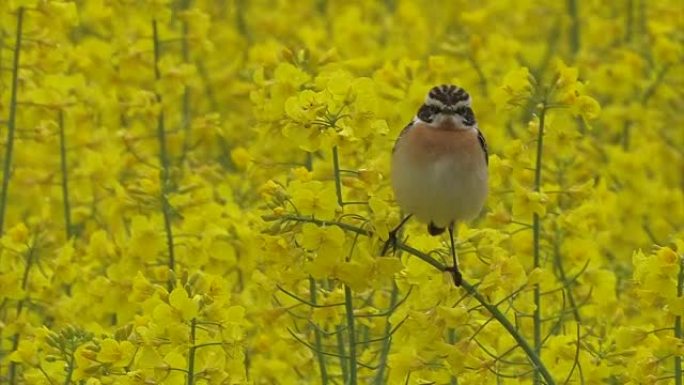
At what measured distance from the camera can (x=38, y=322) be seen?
5.59 metres

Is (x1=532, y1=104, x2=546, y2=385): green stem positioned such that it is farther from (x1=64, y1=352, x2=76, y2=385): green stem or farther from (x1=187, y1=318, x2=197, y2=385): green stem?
(x1=64, y1=352, x2=76, y2=385): green stem

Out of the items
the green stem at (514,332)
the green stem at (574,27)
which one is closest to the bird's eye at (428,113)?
the green stem at (514,332)

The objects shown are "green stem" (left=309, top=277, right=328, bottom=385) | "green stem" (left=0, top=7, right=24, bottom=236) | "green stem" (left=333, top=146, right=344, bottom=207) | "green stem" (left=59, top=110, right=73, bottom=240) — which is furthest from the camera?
"green stem" (left=59, top=110, right=73, bottom=240)

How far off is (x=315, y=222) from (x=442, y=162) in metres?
0.36

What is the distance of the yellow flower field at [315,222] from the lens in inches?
163

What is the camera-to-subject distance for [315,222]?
13.1ft

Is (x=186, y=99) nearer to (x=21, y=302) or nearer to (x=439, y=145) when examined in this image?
(x=21, y=302)

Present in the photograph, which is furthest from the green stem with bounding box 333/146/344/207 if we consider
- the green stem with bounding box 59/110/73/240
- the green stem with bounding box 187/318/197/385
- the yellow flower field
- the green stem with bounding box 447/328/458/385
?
the green stem with bounding box 59/110/73/240

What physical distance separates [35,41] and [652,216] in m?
2.80

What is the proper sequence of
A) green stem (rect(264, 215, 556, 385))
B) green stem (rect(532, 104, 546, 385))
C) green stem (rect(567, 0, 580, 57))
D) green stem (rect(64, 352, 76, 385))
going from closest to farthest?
green stem (rect(264, 215, 556, 385)) < green stem (rect(64, 352, 76, 385)) < green stem (rect(532, 104, 546, 385)) < green stem (rect(567, 0, 580, 57))

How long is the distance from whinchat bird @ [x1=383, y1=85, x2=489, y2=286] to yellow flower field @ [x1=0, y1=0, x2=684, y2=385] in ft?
0.37

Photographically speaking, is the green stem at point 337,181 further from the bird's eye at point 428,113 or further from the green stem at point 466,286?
the bird's eye at point 428,113

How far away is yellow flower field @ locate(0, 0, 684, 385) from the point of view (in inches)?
163

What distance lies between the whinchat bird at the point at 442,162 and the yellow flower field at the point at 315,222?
0.11 metres
